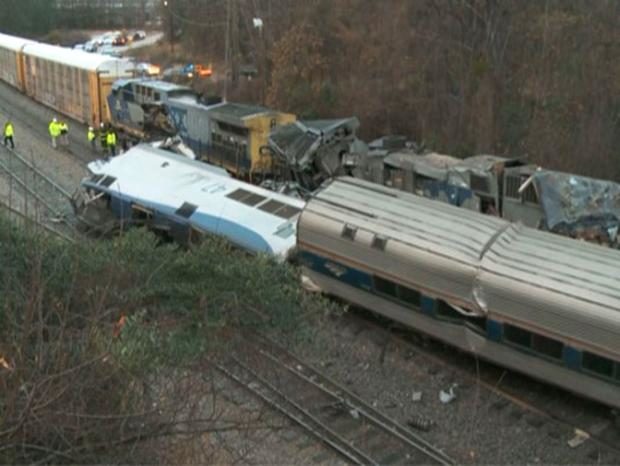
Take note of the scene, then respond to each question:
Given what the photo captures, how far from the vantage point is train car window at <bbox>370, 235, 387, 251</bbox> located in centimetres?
1371

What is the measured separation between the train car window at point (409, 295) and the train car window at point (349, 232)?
1343 mm

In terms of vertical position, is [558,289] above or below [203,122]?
above

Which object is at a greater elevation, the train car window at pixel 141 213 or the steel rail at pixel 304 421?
the steel rail at pixel 304 421

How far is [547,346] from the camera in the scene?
454 inches

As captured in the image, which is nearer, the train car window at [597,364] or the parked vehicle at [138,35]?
the train car window at [597,364]

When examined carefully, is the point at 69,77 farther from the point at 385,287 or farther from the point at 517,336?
the point at 517,336

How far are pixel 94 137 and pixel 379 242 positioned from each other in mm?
19392

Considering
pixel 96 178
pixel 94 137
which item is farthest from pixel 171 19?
pixel 96 178

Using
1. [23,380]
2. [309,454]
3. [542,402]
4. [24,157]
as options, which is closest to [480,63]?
[24,157]

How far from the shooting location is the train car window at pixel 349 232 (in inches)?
Result: 561

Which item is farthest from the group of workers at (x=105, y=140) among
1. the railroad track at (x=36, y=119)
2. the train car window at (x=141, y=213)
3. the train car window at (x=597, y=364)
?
the train car window at (x=597, y=364)

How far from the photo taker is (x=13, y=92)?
44.8 metres

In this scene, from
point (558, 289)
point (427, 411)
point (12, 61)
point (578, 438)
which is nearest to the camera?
point (578, 438)

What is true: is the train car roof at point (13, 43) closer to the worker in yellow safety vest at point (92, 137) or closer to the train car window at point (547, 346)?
the worker in yellow safety vest at point (92, 137)
